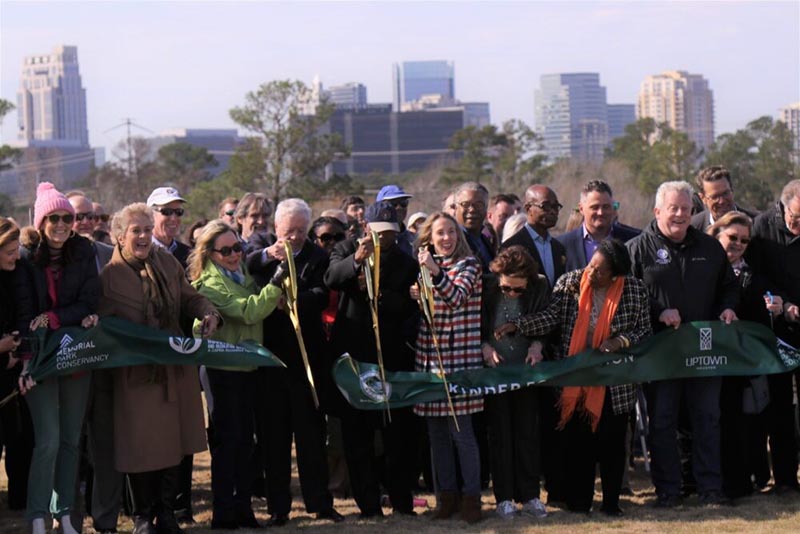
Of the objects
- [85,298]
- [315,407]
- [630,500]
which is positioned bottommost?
[630,500]

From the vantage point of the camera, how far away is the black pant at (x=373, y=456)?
30.6 feet

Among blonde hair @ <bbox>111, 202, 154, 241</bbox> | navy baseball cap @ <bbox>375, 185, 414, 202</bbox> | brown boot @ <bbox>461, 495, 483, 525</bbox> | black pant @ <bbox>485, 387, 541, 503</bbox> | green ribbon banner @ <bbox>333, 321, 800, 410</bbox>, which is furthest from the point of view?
navy baseball cap @ <bbox>375, 185, 414, 202</bbox>

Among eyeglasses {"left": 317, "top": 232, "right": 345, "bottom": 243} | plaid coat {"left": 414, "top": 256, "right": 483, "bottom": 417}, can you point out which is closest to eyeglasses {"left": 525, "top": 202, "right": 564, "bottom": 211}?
plaid coat {"left": 414, "top": 256, "right": 483, "bottom": 417}

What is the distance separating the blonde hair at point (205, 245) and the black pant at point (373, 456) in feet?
4.84

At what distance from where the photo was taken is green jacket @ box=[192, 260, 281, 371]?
28.9 ft

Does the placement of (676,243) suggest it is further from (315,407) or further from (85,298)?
(85,298)

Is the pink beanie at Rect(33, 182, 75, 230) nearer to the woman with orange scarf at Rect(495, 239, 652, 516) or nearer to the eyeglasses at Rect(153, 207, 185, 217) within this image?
the eyeglasses at Rect(153, 207, 185, 217)

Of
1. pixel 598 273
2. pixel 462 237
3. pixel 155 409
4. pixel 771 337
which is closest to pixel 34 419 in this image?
pixel 155 409

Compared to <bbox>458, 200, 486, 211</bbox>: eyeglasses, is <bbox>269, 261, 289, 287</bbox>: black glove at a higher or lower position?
lower

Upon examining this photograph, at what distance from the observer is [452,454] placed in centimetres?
916

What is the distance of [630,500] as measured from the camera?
9.83 metres

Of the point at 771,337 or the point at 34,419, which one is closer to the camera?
the point at 34,419

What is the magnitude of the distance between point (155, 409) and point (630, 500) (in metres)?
3.70

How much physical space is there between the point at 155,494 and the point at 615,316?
3.42 meters
